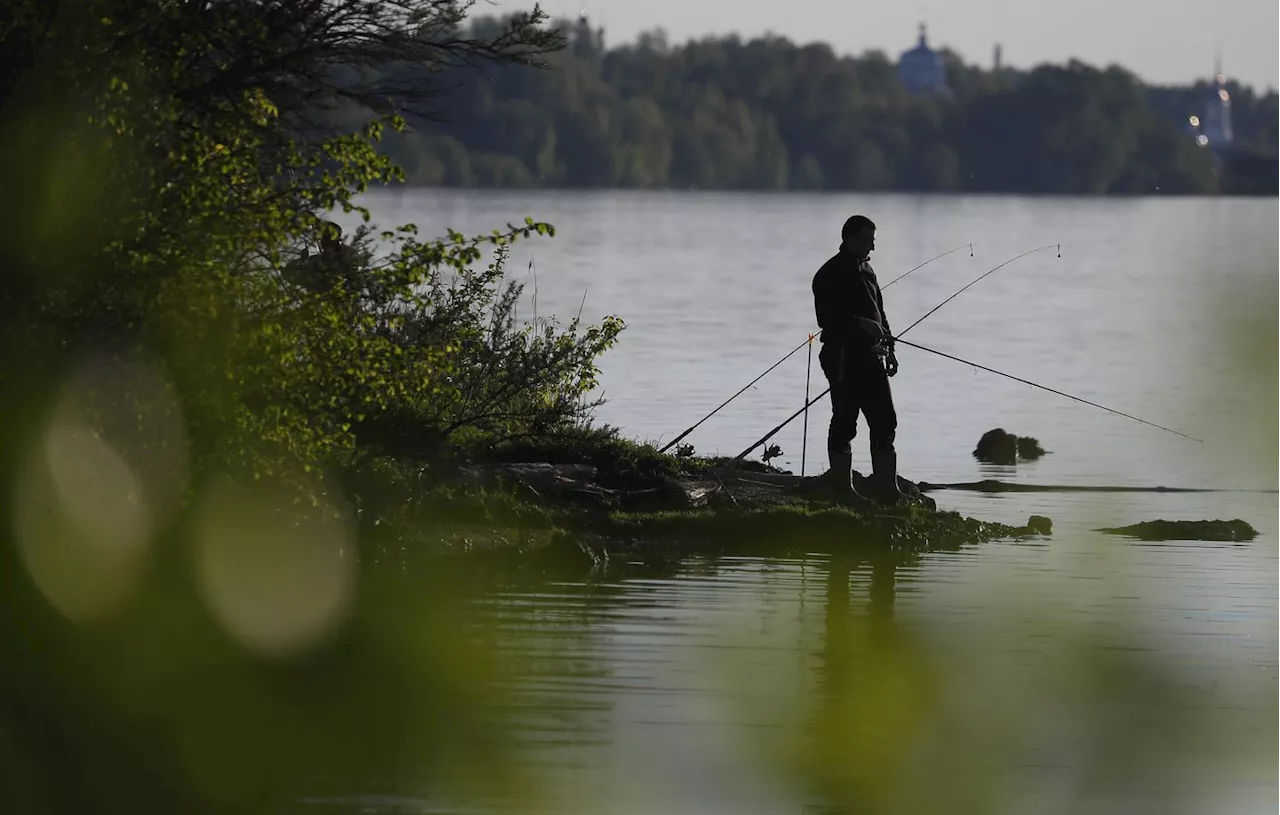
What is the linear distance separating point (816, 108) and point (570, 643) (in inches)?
6324

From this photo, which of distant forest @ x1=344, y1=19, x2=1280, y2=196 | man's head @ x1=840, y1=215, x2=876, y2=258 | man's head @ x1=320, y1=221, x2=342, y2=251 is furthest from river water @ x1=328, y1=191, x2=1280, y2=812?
distant forest @ x1=344, y1=19, x2=1280, y2=196

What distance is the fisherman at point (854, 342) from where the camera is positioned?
12.6m

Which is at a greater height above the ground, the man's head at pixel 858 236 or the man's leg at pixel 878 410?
the man's head at pixel 858 236

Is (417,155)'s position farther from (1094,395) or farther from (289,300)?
(289,300)

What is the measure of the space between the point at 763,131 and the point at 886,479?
159m

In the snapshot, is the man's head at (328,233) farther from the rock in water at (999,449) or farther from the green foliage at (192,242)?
the rock in water at (999,449)

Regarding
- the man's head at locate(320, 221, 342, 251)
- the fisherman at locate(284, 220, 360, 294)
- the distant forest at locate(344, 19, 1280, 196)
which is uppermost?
the distant forest at locate(344, 19, 1280, 196)

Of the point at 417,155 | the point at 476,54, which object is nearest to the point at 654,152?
the point at 417,155

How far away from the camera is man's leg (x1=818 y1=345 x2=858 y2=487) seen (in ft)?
42.1

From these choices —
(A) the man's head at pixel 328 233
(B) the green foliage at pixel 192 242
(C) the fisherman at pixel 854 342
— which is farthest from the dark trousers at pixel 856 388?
(A) the man's head at pixel 328 233

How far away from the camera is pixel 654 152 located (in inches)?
6373

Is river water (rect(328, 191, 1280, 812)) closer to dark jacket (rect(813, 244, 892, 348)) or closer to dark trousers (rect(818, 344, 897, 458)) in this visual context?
dark trousers (rect(818, 344, 897, 458))

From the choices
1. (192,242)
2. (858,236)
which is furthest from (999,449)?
(192,242)

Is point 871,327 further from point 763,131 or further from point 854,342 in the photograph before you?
point 763,131
